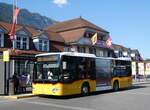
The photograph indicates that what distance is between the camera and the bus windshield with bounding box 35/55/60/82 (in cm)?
2038

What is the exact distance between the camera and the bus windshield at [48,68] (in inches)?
802

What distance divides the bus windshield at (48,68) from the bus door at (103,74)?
4.61 metres

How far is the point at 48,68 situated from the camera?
68.3 ft

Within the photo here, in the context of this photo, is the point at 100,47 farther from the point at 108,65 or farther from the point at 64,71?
the point at 64,71

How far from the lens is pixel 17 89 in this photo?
76.2 ft

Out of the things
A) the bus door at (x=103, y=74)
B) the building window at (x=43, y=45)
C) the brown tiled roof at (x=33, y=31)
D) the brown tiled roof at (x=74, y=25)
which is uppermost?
the brown tiled roof at (x=74, y=25)

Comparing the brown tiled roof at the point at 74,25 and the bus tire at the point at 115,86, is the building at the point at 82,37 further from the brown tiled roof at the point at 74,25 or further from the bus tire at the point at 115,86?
the bus tire at the point at 115,86

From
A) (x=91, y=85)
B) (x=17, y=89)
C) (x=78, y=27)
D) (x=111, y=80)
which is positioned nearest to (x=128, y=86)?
(x=111, y=80)

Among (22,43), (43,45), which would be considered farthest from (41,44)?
(22,43)

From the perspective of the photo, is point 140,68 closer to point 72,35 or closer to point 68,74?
point 72,35

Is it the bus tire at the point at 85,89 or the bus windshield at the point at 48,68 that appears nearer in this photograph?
the bus windshield at the point at 48,68

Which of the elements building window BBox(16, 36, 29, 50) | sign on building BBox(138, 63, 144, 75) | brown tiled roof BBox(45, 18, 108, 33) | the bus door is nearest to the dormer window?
building window BBox(16, 36, 29, 50)

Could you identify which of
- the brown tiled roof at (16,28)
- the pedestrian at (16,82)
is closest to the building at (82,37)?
the brown tiled roof at (16,28)

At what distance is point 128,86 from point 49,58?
37.7 ft
